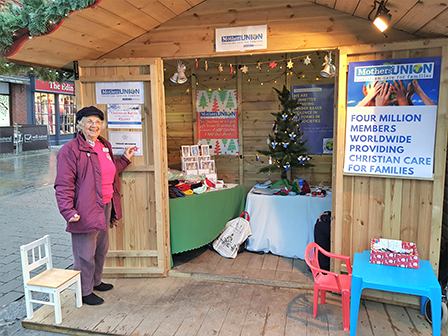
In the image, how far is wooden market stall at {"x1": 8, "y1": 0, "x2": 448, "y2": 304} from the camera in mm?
3275

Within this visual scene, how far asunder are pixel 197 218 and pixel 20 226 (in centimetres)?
370

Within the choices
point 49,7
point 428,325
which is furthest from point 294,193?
point 49,7

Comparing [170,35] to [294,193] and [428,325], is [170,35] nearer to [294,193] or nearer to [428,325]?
[294,193]

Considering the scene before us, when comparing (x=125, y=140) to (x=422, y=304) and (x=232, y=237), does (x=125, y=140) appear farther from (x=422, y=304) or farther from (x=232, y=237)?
(x=422, y=304)

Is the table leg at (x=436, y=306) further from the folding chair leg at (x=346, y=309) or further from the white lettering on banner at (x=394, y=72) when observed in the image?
the white lettering on banner at (x=394, y=72)

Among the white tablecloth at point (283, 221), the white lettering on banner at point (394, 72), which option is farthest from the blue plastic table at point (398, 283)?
the white lettering on banner at point (394, 72)

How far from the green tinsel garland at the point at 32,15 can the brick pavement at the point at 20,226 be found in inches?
99.8

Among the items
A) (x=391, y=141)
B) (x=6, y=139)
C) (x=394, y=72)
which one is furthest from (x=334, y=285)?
(x=6, y=139)

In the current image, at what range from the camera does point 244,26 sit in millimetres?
3701

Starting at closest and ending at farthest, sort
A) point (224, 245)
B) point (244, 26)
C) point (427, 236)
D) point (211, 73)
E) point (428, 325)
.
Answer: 1. point (428, 325)
2. point (427, 236)
3. point (244, 26)
4. point (224, 245)
5. point (211, 73)

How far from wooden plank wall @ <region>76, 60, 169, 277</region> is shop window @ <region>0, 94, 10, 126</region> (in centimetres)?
1657

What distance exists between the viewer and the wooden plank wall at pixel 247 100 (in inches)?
230

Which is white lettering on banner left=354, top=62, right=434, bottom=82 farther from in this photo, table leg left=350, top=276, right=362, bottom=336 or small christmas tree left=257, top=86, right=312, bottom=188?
table leg left=350, top=276, right=362, bottom=336

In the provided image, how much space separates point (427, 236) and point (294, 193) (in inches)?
69.6
